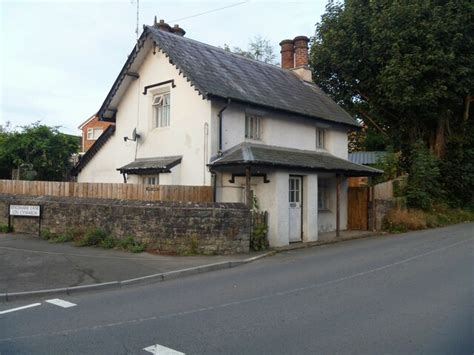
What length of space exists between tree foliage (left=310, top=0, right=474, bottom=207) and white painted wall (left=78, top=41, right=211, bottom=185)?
1257 cm

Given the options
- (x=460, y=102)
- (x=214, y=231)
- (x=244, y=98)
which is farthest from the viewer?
(x=460, y=102)

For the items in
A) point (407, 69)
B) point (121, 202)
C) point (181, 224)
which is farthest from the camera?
point (407, 69)

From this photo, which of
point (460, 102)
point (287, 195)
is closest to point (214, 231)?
point (287, 195)

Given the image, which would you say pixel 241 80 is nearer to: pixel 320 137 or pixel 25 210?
pixel 320 137

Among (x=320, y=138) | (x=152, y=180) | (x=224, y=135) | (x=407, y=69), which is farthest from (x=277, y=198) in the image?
(x=407, y=69)

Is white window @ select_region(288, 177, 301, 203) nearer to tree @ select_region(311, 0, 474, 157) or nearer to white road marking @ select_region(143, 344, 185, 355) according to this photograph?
white road marking @ select_region(143, 344, 185, 355)

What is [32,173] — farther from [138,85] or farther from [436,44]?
[436,44]

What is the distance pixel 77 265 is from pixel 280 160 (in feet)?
22.8

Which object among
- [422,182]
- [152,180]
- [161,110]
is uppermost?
[161,110]

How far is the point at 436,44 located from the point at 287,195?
1378cm

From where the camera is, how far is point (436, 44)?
22.0m

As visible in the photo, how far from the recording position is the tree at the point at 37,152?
24750 mm

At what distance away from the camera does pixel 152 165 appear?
15.6 metres

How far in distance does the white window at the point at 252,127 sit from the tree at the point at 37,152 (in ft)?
46.4
